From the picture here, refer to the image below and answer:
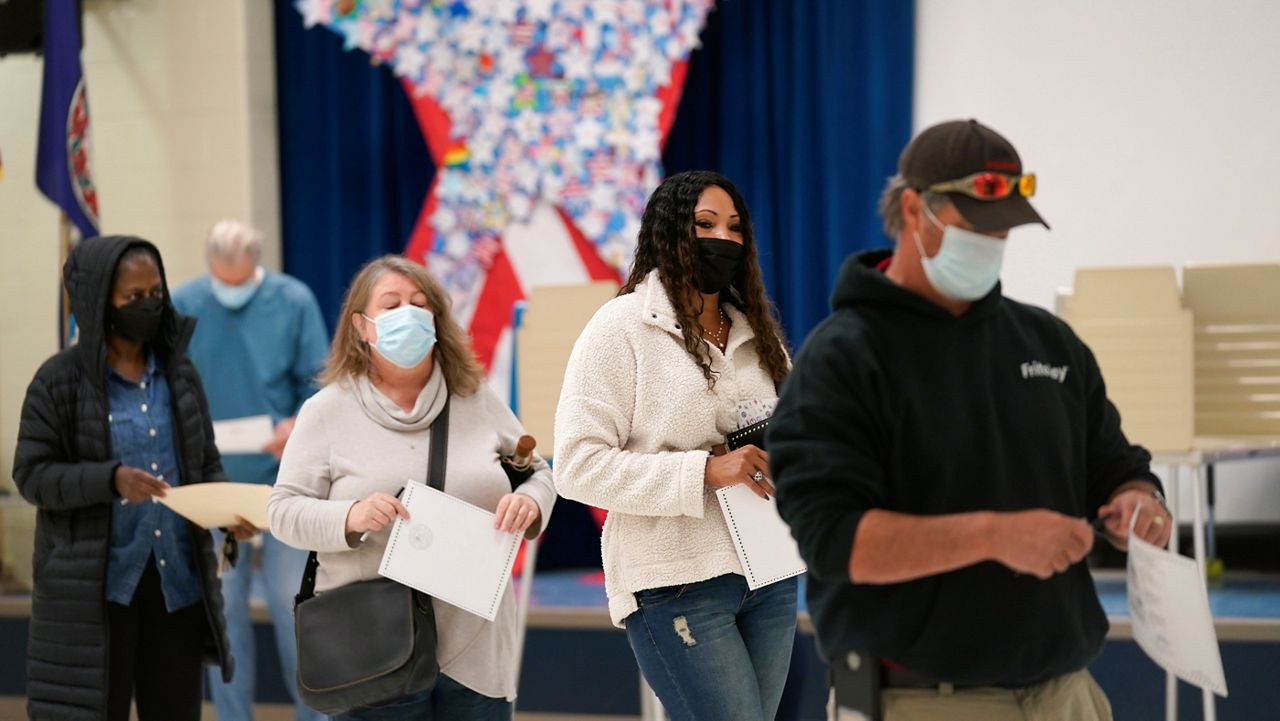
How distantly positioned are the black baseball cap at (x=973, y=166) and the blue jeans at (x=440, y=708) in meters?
1.39

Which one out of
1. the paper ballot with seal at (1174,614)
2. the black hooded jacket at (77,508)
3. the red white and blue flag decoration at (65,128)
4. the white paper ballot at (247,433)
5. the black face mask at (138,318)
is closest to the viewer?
the paper ballot with seal at (1174,614)

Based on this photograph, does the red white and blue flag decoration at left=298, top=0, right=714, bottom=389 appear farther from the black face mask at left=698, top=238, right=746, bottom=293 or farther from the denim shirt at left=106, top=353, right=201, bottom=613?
the black face mask at left=698, top=238, right=746, bottom=293

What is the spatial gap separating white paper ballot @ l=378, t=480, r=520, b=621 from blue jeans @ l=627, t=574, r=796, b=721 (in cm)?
31

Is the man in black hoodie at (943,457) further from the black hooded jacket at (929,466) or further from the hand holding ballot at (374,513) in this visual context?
the hand holding ballot at (374,513)

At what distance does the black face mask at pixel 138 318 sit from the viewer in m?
3.08

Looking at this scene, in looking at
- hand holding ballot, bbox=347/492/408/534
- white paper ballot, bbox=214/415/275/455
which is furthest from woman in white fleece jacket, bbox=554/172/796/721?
white paper ballot, bbox=214/415/275/455

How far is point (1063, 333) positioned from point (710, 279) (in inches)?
32.2

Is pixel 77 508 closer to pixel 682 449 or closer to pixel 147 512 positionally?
pixel 147 512

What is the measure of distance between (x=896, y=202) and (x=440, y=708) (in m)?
1.39

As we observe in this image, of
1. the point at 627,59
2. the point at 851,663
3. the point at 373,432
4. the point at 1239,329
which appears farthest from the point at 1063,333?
the point at 627,59

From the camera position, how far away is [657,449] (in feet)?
7.80

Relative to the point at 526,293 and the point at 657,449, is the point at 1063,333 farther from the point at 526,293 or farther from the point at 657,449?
the point at 526,293

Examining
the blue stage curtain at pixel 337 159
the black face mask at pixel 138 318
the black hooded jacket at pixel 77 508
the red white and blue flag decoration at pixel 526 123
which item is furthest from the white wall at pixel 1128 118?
the black hooded jacket at pixel 77 508

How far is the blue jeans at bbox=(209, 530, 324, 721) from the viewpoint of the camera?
4117 mm
